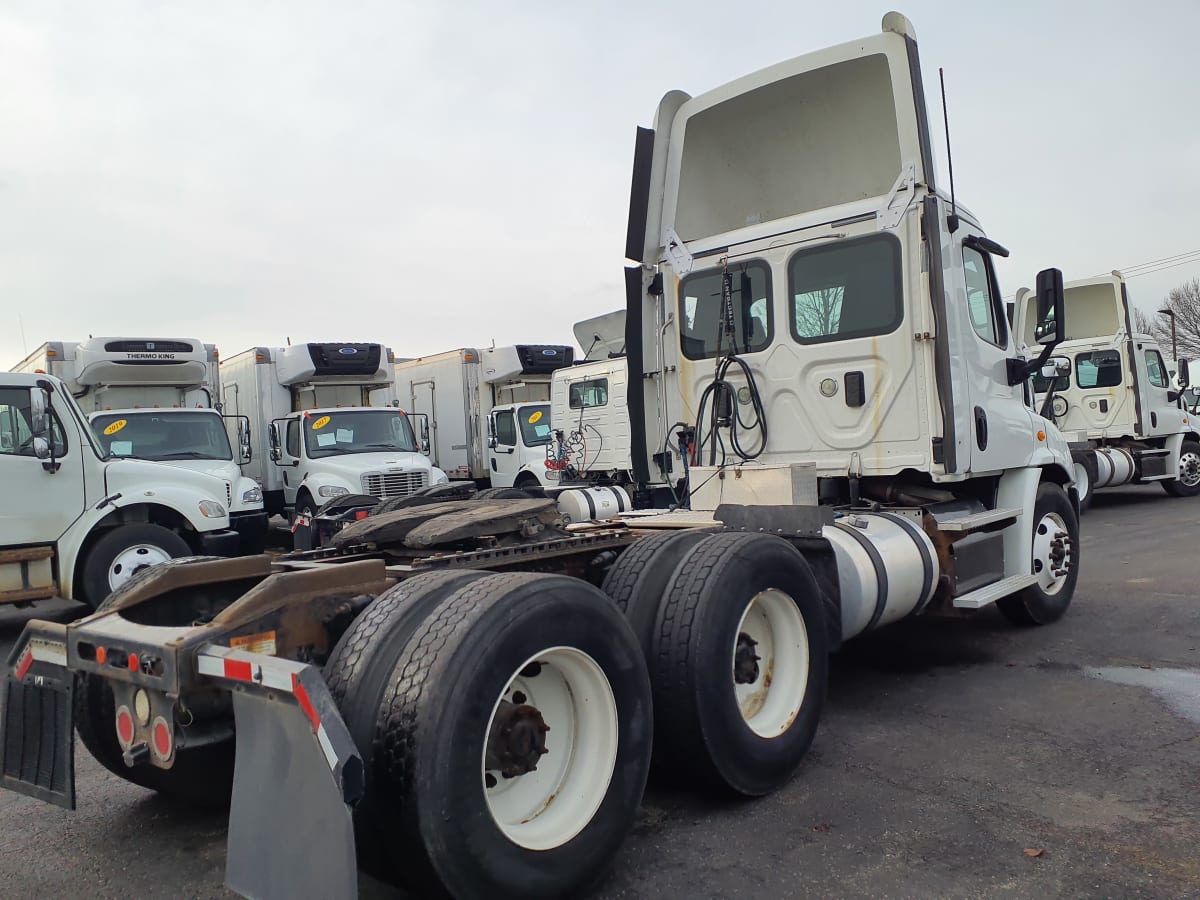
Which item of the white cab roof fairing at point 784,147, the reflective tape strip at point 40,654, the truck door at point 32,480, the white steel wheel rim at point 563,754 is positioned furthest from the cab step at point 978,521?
the truck door at point 32,480

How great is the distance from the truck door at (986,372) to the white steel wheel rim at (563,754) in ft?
11.5

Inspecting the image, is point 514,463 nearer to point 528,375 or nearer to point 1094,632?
point 528,375

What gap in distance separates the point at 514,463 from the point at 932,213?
12.1 meters

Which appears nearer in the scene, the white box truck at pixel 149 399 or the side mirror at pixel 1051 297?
the side mirror at pixel 1051 297

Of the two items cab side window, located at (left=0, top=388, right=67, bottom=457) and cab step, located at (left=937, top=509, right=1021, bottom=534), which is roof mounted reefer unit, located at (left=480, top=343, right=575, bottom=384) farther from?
cab step, located at (left=937, top=509, right=1021, bottom=534)

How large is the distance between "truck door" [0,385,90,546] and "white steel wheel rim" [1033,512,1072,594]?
8011mm

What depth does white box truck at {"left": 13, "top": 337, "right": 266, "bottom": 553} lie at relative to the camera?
449 inches

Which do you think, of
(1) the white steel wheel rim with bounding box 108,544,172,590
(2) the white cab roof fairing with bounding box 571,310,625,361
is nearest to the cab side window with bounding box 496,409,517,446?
(2) the white cab roof fairing with bounding box 571,310,625,361

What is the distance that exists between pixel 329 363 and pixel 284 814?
499 inches

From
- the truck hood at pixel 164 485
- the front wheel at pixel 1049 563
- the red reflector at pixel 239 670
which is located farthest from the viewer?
the truck hood at pixel 164 485

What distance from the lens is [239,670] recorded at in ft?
8.10

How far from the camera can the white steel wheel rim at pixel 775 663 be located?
3.97 metres

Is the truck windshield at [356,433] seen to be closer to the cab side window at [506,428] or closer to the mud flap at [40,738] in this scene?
the cab side window at [506,428]

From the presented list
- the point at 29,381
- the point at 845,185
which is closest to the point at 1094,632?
the point at 845,185
